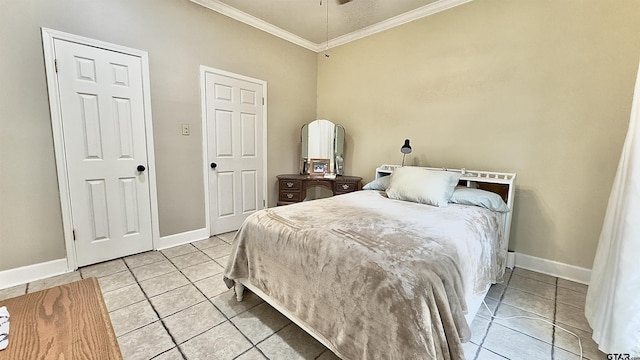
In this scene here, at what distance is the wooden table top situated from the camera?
2.63 feet

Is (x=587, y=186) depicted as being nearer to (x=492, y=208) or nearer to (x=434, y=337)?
(x=492, y=208)

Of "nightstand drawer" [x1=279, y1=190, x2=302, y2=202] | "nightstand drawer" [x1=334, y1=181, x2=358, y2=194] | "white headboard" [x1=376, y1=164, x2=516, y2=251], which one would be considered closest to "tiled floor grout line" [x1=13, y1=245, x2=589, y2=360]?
"white headboard" [x1=376, y1=164, x2=516, y2=251]

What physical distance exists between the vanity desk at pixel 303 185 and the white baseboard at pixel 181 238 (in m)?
1.02

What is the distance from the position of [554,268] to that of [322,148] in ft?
9.44

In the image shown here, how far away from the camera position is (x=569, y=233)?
2.26 meters

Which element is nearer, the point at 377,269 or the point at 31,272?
the point at 377,269

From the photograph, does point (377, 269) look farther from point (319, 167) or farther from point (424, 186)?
point (319, 167)

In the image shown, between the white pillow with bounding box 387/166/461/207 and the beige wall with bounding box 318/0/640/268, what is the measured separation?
0.65m

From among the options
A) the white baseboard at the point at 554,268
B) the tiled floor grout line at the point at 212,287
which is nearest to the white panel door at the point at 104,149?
the tiled floor grout line at the point at 212,287

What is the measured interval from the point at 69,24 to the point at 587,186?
14.9 ft

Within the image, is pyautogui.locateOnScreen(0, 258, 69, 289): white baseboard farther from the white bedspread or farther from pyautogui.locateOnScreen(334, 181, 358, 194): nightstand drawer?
pyautogui.locateOnScreen(334, 181, 358, 194): nightstand drawer

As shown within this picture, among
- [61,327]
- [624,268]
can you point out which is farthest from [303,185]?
[624,268]

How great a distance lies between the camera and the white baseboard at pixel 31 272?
6.64 feet

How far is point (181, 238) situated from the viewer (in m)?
2.95
